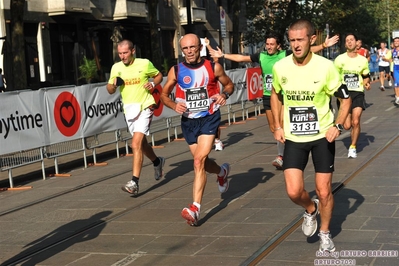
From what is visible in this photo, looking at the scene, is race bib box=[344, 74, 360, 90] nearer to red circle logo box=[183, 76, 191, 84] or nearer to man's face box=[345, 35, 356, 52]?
man's face box=[345, 35, 356, 52]

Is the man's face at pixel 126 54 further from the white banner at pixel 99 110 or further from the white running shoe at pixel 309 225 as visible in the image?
the white running shoe at pixel 309 225

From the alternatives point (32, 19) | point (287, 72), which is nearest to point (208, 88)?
point (287, 72)

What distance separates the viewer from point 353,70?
41.0 feet

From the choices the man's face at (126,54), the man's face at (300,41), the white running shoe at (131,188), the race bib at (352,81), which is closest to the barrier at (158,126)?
the race bib at (352,81)

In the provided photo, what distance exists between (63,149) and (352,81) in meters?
5.11

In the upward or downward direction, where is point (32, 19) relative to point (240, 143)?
upward

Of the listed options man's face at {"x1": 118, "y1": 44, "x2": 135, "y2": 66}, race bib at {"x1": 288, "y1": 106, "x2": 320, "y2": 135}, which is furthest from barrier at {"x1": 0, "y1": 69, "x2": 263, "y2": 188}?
race bib at {"x1": 288, "y1": 106, "x2": 320, "y2": 135}

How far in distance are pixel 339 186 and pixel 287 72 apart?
3.37m

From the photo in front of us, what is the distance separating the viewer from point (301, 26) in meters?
6.18

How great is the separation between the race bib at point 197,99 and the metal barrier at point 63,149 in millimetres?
5034

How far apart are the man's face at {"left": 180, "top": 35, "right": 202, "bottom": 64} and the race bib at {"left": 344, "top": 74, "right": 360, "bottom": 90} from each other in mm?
5000

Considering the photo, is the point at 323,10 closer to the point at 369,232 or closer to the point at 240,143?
the point at 240,143

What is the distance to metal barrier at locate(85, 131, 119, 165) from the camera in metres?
13.9

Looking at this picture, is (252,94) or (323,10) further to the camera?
(323,10)
